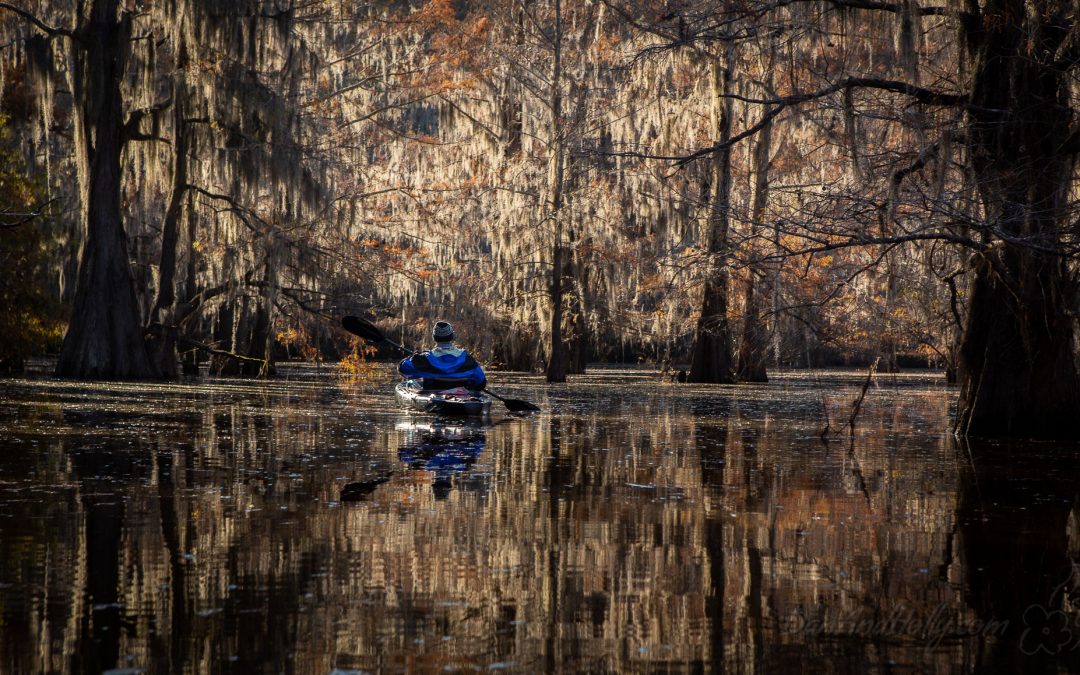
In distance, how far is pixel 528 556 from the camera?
5.84 m

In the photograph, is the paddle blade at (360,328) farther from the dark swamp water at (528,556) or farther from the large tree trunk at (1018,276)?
the large tree trunk at (1018,276)

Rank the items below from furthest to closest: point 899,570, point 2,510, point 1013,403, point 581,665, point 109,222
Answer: point 109,222 < point 1013,403 < point 2,510 < point 899,570 < point 581,665

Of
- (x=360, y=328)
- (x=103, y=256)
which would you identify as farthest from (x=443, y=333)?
(x=103, y=256)

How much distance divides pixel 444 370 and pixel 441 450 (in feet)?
18.8

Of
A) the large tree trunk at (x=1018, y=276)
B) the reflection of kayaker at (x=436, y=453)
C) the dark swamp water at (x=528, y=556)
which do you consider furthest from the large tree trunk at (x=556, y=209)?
the dark swamp water at (x=528, y=556)

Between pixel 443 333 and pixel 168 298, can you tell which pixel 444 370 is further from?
pixel 168 298

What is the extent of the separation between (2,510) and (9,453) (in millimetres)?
3425

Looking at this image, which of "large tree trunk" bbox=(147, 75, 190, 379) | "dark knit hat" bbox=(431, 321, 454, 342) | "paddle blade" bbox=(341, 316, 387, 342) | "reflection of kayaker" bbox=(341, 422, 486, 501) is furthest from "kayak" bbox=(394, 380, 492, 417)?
"large tree trunk" bbox=(147, 75, 190, 379)

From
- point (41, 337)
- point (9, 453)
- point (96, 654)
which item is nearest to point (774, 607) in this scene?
point (96, 654)

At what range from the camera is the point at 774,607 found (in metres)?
4.77

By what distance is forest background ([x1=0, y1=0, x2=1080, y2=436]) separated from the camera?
12680 millimetres

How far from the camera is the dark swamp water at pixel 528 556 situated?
4.14 metres

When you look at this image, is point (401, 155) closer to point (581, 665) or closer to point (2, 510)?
point (2, 510)

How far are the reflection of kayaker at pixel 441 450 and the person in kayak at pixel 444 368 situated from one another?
6.58ft
